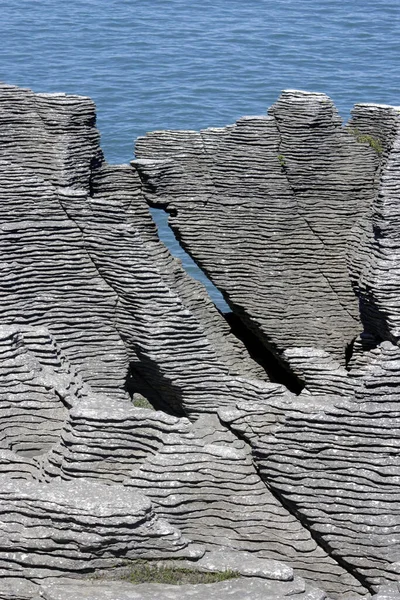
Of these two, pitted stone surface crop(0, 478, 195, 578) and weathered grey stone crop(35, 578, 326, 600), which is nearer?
weathered grey stone crop(35, 578, 326, 600)

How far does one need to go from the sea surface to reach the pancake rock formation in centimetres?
1468

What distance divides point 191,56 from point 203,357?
42.6 meters

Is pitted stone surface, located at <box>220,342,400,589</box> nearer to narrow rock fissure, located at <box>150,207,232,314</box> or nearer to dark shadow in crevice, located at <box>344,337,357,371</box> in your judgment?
dark shadow in crevice, located at <box>344,337,357,371</box>

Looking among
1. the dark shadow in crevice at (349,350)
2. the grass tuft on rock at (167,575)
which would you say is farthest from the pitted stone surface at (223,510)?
the dark shadow in crevice at (349,350)

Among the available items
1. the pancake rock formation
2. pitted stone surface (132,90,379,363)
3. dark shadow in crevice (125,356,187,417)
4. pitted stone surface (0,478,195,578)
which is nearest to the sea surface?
pitted stone surface (132,90,379,363)

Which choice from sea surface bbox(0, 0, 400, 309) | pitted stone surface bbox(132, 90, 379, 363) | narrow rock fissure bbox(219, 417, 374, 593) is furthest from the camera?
sea surface bbox(0, 0, 400, 309)

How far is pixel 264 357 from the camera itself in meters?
22.1

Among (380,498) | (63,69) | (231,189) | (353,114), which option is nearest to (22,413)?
(380,498)

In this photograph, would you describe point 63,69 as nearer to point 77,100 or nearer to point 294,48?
point 294,48

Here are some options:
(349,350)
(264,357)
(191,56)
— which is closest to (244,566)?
(349,350)

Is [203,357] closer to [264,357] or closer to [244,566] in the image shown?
[264,357]

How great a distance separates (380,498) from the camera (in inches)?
597

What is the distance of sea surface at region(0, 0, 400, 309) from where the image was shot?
48781mm

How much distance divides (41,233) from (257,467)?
6.01m
